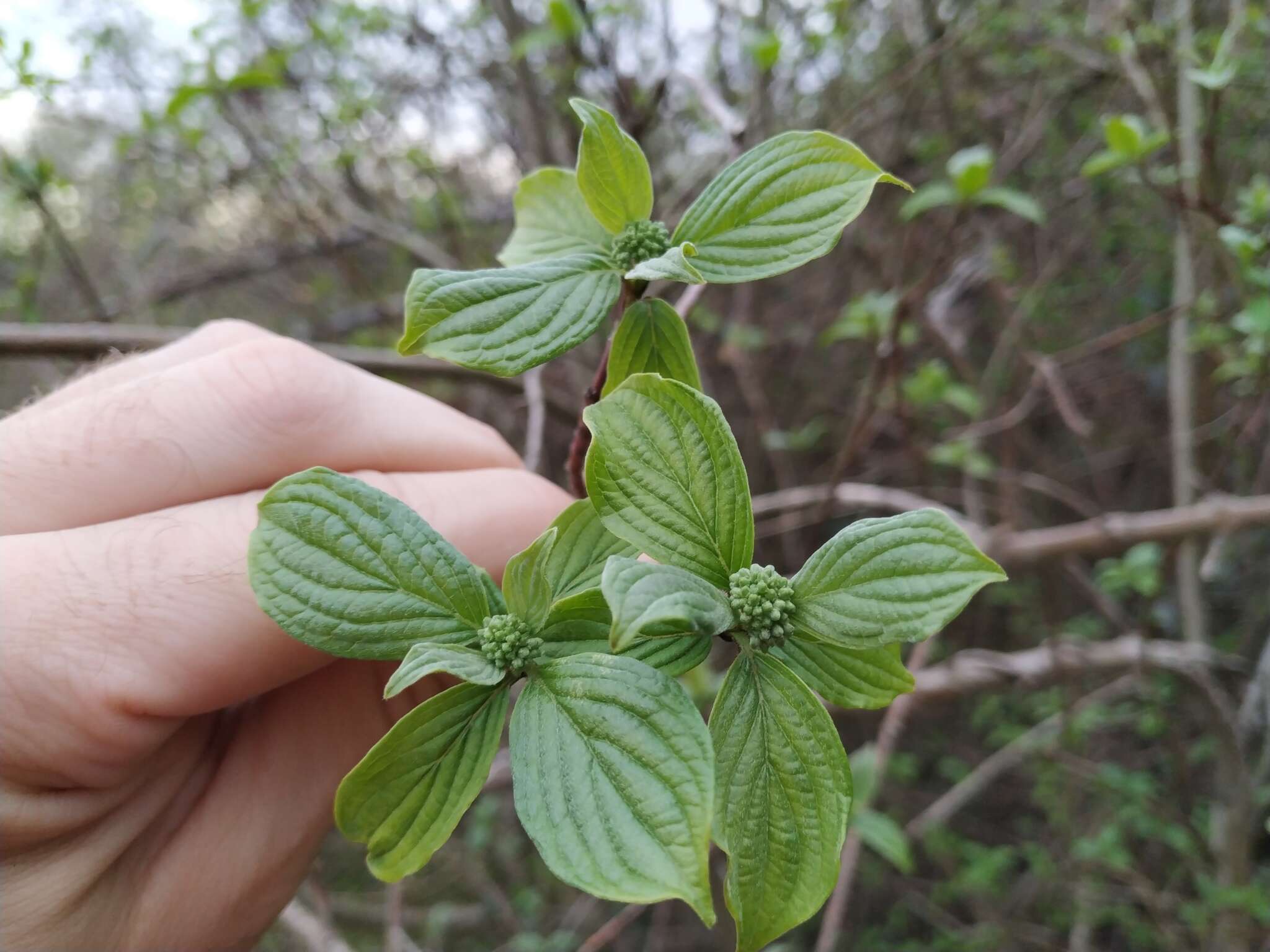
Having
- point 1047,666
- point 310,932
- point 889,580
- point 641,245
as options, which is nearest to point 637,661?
point 889,580

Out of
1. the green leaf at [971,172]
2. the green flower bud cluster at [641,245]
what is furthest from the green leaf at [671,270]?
the green leaf at [971,172]

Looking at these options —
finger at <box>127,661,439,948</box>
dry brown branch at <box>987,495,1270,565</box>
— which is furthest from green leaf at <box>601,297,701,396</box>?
dry brown branch at <box>987,495,1270,565</box>

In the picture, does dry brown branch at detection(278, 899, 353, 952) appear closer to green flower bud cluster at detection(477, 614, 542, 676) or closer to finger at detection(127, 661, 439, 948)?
finger at detection(127, 661, 439, 948)

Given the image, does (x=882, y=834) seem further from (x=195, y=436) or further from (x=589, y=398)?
(x=195, y=436)

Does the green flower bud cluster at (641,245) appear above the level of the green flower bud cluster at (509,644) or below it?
above

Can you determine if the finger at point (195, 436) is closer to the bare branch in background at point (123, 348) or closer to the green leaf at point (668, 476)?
the bare branch in background at point (123, 348)

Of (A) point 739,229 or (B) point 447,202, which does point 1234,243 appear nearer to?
(A) point 739,229

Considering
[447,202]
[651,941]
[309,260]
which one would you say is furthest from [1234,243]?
[309,260]
